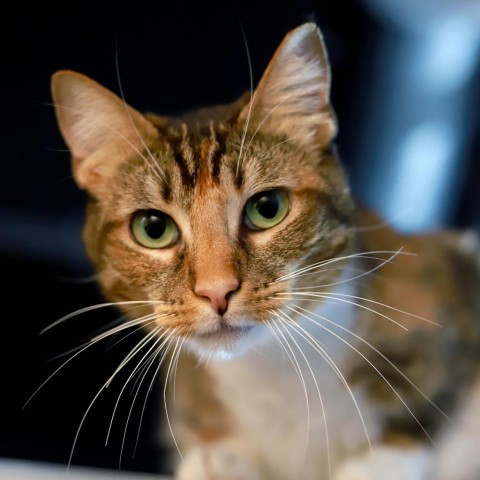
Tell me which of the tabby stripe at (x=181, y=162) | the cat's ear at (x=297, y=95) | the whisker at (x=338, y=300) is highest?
the cat's ear at (x=297, y=95)

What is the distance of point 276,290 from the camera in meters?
0.62

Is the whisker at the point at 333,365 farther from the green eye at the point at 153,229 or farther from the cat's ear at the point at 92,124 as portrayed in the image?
the cat's ear at the point at 92,124

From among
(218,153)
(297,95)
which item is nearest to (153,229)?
(218,153)

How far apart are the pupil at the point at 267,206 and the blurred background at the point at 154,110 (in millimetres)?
159

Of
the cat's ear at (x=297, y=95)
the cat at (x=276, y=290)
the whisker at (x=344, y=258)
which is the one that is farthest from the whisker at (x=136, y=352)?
the cat's ear at (x=297, y=95)

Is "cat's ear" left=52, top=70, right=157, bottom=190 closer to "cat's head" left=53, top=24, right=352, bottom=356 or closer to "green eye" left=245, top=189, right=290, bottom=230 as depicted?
"cat's head" left=53, top=24, right=352, bottom=356

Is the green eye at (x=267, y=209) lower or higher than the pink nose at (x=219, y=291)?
higher

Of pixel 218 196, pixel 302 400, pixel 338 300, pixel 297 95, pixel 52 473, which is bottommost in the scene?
pixel 52 473

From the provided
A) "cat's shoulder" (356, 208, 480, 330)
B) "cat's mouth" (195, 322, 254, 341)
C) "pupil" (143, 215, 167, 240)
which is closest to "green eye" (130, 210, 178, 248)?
"pupil" (143, 215, 167, 240)

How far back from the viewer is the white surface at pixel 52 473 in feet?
2.52

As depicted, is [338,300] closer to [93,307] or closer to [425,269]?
[425,269]

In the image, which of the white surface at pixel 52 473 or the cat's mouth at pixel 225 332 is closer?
the cat's mouth at pixel 225 332

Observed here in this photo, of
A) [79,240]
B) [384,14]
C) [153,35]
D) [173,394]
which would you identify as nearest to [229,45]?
[153,35]

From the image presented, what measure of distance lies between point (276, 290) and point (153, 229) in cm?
15
